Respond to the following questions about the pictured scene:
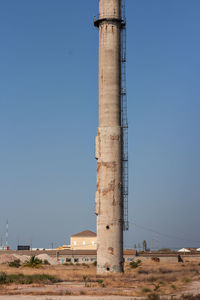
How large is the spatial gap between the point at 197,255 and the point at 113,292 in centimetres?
5504

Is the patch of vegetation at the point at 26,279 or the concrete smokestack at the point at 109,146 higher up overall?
the concrete smokestack at the point at 109,146

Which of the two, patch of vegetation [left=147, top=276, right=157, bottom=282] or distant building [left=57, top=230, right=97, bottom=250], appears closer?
patch of vegetation [left=147, top=276, right=157, bottom=282]

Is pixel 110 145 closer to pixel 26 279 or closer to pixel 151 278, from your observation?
pixel 151 278

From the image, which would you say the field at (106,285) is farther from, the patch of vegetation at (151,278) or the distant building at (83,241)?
the distant building at (83,241)

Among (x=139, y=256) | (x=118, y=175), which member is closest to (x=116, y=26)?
(x=118, y=175)

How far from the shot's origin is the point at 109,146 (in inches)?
1642

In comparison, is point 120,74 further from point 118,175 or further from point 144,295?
point 144,295

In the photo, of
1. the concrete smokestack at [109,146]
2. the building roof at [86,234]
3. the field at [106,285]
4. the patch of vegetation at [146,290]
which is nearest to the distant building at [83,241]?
the building roof at [86,234]

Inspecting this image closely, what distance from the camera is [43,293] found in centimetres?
2659

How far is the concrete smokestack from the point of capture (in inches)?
1588

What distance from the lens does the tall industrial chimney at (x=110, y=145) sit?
40375mm

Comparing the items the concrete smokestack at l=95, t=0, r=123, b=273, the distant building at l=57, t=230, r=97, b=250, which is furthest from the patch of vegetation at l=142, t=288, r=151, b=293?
the distant building at l=57, t=230, r=97, b=250

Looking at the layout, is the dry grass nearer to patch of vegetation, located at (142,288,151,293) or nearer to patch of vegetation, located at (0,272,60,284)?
patch of vegetation, located at (142,288,151,293)

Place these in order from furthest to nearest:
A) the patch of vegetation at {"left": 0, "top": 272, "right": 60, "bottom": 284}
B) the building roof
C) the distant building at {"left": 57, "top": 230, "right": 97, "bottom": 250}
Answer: the building roof → the distant building at {"left": 57, "top": 230, "right": 97, "bottom": 250} → the patch of vegetation at {"left": 0, "top": 272, "right": 60, "bottom": 284}
